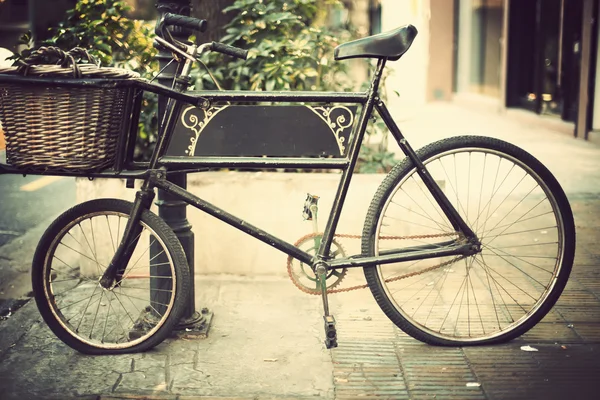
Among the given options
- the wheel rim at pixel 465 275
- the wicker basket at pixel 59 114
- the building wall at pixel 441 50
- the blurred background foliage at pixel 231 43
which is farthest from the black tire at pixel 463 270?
the building wall at pixel 441 50

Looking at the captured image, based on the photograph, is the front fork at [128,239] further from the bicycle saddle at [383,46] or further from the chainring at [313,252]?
the bicycle saddle at [383,46]

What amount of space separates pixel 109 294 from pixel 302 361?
1514 millimetres

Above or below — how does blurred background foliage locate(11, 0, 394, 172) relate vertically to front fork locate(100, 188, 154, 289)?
above

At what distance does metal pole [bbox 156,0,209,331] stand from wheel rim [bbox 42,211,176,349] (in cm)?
12

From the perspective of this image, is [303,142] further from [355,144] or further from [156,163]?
[156,163]

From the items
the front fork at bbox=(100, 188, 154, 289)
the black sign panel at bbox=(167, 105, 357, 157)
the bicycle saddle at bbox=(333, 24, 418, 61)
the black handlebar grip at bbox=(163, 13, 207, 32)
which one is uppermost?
the black handlebar grip at bbox=(163, 13, 207, 32)

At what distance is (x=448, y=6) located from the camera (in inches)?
652

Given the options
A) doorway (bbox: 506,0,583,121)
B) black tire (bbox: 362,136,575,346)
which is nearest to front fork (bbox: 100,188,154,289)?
black tire (bbox: 362,136,575,346)

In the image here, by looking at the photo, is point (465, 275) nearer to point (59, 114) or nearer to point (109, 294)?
point (109, 294)

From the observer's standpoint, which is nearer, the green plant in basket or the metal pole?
the metal pole

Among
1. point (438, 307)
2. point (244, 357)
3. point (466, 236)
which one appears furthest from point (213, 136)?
point (438, 307)

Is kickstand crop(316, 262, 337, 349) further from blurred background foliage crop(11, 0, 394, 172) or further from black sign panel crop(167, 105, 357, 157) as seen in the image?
blurred background foliage crop(11, 0, 394, 172)

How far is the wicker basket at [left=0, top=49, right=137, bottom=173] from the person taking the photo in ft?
10.1

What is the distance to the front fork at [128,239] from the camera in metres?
3.37
